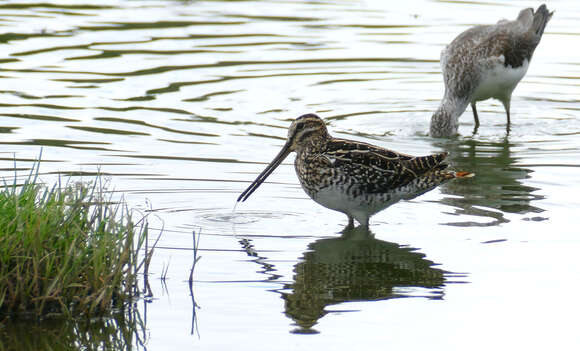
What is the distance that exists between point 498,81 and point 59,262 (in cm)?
862

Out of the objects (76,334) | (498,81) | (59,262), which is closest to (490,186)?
(498,81)

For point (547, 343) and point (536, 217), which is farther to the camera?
point (536, 217)

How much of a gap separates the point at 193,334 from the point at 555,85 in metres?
10.8

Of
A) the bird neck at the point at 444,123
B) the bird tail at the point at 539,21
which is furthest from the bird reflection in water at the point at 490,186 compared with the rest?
the bird tail at the point at 539,21

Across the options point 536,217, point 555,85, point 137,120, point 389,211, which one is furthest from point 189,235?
point 555,85

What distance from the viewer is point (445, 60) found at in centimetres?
1462

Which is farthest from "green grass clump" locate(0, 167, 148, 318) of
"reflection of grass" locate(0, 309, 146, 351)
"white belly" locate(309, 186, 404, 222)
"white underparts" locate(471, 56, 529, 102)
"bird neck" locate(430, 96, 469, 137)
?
"white underparts" locate(471, 56, 529, 102)

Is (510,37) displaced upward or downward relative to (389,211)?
upward

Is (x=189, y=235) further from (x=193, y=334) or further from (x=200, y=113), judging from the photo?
(x=200, y=113)

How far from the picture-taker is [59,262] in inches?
271

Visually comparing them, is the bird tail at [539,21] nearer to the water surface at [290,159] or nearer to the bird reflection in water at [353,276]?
the water surface at [290,159]

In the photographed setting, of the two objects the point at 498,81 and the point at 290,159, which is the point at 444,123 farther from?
the point at 290,159

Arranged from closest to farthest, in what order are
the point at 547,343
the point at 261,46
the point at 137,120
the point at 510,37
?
the point at 547,343 < the point at 137,120 < the point at 510,37 < the point at 261,46

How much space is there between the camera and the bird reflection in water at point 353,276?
7363 mm
